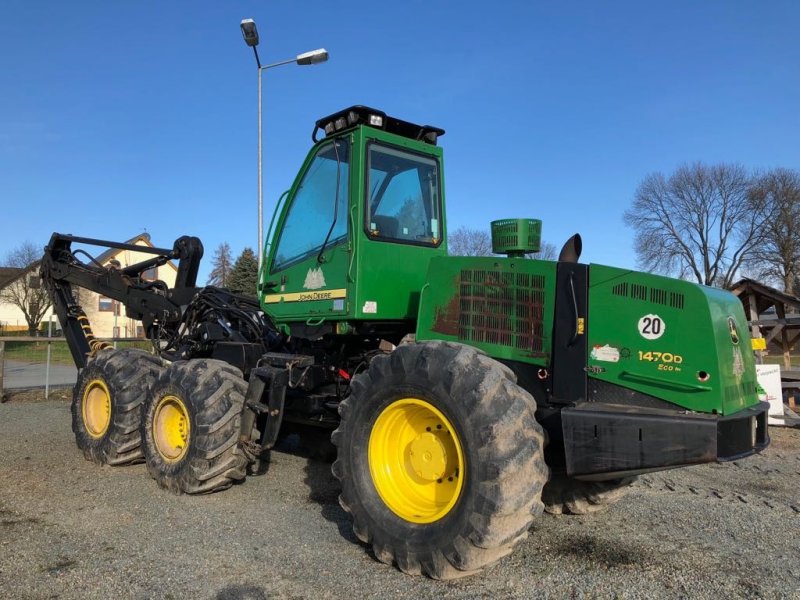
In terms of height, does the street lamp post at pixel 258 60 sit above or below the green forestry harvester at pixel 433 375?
above

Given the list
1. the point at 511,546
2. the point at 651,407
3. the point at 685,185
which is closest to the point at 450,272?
the point at 651,407

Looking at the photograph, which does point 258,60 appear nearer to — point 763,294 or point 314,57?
point 314,57

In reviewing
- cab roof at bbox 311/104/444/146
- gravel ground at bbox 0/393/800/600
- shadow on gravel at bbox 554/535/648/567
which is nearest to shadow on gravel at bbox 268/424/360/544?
gravel ground at bbox 0/393/800/600

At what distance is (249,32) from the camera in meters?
12.0

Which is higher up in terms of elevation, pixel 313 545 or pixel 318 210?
pixel 318 210

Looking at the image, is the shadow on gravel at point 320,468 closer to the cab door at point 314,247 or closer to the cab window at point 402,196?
the cab door at point 314,247

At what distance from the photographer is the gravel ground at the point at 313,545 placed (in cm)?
372

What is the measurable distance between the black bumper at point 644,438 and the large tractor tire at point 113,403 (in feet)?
15.1

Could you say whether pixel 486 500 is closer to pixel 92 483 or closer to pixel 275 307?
pixel 275 307

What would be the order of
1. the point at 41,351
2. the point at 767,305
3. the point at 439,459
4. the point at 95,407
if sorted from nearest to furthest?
1. the point at 439,459
2. the point at 95,407
3. the point at 767,305
4. the point at 41,351

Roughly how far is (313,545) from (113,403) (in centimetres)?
356

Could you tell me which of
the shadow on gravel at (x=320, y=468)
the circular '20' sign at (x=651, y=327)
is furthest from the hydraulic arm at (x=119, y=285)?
the circular '20' sign at (x=651, y=327)

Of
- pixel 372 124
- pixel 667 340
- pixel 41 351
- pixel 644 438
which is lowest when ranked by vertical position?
pixel 41 351

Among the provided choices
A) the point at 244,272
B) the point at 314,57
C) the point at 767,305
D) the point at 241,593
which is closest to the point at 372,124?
the point at 241,593
